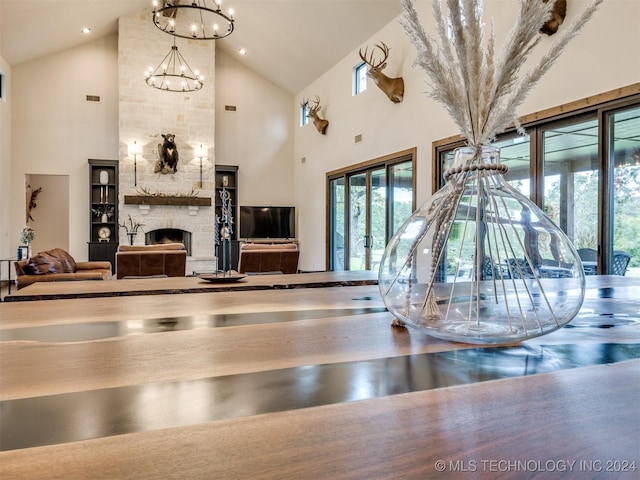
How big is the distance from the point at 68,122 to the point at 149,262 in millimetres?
5886

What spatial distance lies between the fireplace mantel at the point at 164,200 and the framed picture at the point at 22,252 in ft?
6.39

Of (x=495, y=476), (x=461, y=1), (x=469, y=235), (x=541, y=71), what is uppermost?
(x=461, y=1)

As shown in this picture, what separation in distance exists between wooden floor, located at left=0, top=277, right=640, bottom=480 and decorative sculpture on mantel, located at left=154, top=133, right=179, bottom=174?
8.77 meters

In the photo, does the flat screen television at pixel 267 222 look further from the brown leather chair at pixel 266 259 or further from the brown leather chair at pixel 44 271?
the brown leather chair at pixel 266 259

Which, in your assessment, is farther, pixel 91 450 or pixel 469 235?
pixel 469 235

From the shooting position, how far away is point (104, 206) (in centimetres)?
908

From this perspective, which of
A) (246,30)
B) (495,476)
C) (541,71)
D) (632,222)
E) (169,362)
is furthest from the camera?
(246,30)

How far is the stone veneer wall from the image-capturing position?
352 inches

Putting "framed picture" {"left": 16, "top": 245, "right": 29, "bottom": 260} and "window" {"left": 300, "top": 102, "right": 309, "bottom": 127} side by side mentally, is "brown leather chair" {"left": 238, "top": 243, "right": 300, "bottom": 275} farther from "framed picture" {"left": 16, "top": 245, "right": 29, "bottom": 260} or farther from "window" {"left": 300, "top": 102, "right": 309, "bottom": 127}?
"window" {"left": 300, "top": 102, "right": 309, "bottom": 127}

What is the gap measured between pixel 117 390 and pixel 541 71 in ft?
3.05

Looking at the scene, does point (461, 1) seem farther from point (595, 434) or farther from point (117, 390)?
point (117, 390)

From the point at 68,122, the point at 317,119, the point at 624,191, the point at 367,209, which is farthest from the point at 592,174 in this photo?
the point at 68,122

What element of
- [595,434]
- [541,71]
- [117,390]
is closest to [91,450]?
[117,390]

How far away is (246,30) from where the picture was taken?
28.2 ft
